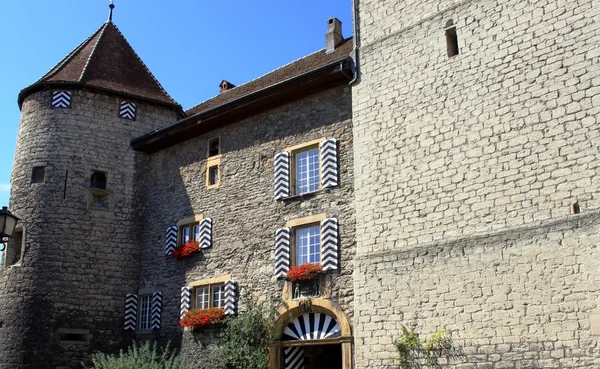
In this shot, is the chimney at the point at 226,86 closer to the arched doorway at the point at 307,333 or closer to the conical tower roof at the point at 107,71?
the conical tower roof at the point at 107,71

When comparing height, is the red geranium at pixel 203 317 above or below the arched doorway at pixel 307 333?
above

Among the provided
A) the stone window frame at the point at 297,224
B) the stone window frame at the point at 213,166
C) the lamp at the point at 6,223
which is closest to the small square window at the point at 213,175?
the stone window frame at the point at 213,166

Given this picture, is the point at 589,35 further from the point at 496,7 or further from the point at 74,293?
the point at 74,293

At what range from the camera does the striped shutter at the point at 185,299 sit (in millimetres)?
14688

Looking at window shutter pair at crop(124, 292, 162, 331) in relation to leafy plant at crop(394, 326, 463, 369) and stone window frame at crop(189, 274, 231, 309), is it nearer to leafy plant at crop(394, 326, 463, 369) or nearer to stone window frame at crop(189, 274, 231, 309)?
stone window frame at crop(189, 274, 231, 309)

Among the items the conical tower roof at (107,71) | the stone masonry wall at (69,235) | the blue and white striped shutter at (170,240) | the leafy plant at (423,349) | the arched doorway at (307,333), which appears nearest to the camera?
the leafy plant at (423,349)

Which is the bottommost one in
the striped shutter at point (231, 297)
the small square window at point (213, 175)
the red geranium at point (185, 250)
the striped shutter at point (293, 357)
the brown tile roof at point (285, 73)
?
the striped shutter at point (293, 357)

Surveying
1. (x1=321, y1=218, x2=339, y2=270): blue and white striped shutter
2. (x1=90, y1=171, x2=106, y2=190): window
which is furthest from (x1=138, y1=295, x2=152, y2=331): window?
(x1=321, y1=218, x2=339, y2=270): blue and white striped shutter

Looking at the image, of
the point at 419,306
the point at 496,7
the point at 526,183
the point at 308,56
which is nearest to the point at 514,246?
the point at 526,183

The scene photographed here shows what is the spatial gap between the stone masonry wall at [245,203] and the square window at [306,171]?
0.26 metres

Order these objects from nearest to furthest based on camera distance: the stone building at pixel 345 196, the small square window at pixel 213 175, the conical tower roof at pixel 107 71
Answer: the stone building at pixel 345 196 < the small square window at pixel 213 175 < the conical tower roof at pixel 107 71

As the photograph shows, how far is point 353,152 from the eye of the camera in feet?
41.3

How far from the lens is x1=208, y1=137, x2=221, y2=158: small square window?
51.6ft

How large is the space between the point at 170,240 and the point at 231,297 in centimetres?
270
